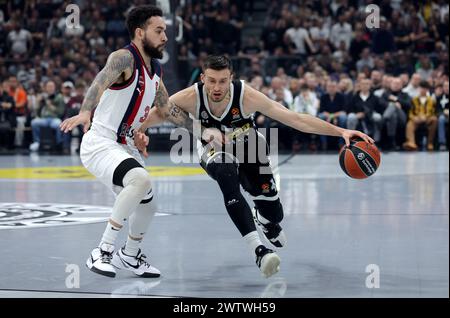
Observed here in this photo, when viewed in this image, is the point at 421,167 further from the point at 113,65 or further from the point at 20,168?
the point at 113,65

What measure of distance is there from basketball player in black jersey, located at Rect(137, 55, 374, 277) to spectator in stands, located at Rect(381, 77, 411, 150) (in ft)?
31.7

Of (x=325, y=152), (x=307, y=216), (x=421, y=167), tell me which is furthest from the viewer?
(x=325, y=152)

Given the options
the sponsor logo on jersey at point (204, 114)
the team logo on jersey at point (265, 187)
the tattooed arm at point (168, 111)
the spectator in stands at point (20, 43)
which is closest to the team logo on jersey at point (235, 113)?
the sponsor logo on jersey at point (204, 114)

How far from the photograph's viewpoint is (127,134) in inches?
258

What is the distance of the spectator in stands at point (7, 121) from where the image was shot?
693 inches

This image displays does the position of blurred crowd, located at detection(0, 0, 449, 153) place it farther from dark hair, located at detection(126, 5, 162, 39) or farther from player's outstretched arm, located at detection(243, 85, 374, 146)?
dark hair, located at detection(126, 5, 162, 39)

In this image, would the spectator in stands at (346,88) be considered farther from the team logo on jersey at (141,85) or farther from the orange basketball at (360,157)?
the team logo on jersey at (141,85)

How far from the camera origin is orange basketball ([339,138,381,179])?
6730mm

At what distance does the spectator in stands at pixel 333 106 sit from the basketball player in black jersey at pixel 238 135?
373 inches

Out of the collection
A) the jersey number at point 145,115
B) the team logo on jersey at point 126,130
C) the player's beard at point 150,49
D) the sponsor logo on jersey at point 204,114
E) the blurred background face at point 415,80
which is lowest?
the blurred background face at point 415,80

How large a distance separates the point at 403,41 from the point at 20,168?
9.08m

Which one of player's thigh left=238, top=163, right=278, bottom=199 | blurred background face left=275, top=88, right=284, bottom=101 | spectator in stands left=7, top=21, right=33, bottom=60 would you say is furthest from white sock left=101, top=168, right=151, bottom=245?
spectator in stands left=7, top=21, right=33, bottom=60

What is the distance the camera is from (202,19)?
21125mm

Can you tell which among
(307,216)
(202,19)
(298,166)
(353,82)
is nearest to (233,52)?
(202,19)
